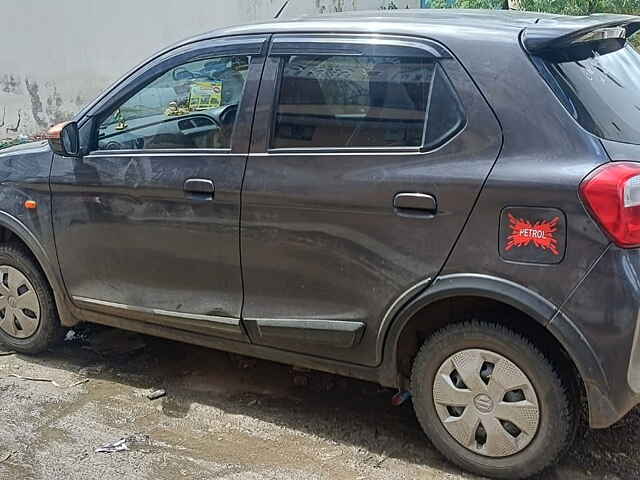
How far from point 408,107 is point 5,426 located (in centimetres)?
254

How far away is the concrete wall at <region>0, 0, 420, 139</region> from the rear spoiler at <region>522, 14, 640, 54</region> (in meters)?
7.69

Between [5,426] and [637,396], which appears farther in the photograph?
[5,426]

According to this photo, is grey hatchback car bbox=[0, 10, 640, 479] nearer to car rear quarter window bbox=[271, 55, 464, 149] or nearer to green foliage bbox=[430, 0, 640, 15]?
car rear quarter window bbox=[271, 55, 464, 149]

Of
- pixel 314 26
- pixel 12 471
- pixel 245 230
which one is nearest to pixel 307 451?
pixel 245 230

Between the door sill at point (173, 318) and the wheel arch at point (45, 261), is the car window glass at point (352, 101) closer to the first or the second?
the door sill at point (173, 318)

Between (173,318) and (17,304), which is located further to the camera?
(17,304)

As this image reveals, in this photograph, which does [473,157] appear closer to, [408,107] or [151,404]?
[408,107]

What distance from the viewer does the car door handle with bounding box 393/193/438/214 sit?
290cm

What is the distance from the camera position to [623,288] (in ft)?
8.48

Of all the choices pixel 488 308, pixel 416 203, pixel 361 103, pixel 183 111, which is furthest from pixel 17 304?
pixel 488 308

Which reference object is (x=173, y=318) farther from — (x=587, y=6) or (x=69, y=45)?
(x=69, y=45)

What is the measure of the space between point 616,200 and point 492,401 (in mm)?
963

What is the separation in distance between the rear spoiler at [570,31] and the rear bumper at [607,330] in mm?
841

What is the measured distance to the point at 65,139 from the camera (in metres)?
3.82
